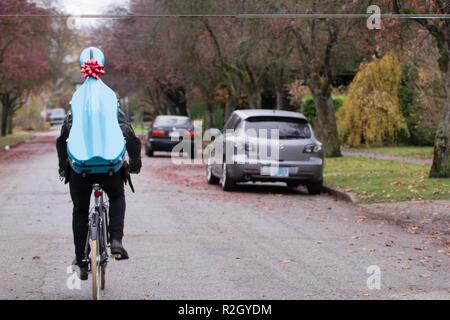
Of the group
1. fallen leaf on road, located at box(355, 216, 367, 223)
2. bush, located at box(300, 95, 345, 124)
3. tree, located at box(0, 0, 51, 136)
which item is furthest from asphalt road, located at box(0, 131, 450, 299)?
bush, located at box(300, 95, 345, 124)

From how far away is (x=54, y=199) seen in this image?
17031 mm

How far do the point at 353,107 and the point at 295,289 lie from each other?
1120 inches

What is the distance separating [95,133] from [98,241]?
0.92 m

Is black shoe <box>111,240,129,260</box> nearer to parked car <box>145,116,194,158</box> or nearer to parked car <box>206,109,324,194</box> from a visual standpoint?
parked car <box>206,109,324,194</box>

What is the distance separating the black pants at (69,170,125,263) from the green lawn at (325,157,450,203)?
28.8ft

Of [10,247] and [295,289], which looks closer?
[295,289]

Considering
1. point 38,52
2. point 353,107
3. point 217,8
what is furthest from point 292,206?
point 38,52

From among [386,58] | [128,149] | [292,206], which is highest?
[386,58]

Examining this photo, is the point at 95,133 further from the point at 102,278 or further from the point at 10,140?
the point at 10,140

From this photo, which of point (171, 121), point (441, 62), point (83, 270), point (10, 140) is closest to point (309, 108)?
point (171, 121)

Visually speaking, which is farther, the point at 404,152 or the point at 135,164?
the point at 404,152

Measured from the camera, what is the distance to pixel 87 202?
26.4 feet

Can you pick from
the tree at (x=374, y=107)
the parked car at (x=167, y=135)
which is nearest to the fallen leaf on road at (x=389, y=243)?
the parked car at (x=167, y=135)
